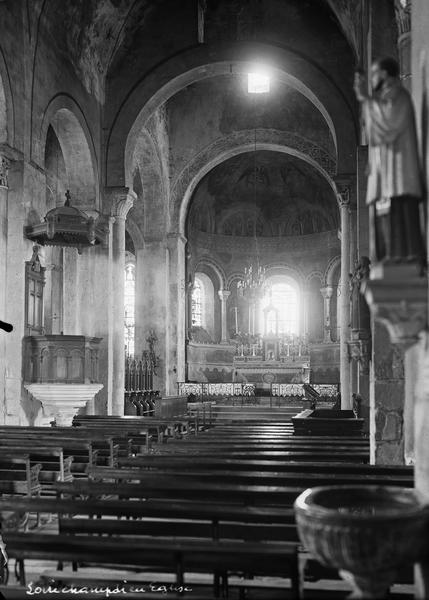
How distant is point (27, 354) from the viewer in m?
13.2

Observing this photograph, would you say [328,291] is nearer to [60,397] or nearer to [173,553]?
[60,397]

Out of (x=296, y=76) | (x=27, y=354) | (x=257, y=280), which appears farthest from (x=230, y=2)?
(x=257, y=280)

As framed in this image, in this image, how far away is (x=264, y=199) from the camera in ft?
101

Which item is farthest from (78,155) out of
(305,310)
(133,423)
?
(305,310)

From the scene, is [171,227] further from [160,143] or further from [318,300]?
[318,300]

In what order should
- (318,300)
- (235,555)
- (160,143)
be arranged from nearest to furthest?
(235,555) → (160,143) → (318,300)

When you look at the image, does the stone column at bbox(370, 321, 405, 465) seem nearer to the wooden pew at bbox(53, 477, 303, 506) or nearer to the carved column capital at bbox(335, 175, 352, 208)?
the wooden pew at bbox(53, 477, 303, 506)

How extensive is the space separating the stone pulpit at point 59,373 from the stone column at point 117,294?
307 centimetres

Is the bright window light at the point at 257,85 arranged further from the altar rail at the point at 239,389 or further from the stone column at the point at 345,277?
the altar rail at the point at 239,389

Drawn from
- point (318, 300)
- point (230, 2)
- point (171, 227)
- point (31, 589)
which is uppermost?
point (230, 2)

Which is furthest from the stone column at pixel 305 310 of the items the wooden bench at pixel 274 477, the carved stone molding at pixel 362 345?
the wooden bench at pixel 274 477

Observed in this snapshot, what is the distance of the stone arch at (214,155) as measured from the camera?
23.7 meters

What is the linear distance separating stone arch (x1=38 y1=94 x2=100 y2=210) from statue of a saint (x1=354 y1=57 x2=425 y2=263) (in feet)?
43.6

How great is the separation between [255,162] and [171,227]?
658 cm
